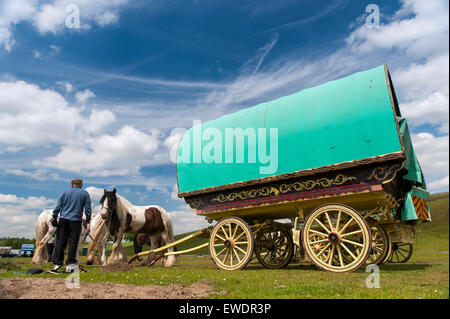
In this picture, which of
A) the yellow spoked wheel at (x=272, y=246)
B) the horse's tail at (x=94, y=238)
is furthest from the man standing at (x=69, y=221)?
the yellow spoked wheel at (x=272, y=246)

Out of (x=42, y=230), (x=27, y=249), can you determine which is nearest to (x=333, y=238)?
(x=42, y=230)

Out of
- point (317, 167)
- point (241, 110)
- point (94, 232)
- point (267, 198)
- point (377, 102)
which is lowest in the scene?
point (94, 232)

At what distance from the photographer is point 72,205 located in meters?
7.11

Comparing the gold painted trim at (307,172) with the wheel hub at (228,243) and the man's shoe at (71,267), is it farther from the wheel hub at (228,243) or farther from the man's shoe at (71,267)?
the man's shoe at (71,267)

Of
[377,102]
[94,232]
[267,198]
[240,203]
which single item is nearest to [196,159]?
[240,203]

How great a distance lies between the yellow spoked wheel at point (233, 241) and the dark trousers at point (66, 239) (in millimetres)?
3394

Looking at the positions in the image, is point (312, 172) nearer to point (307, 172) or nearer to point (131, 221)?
point (307, 172)

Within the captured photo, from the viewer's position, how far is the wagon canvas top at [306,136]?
21.5 feet

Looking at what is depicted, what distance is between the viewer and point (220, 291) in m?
4.27

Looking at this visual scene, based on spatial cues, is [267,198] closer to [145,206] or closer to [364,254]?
[364,254]

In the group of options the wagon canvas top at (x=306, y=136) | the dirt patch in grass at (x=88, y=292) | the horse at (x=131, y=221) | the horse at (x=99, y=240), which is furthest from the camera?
the horse at (x=99, y=240)

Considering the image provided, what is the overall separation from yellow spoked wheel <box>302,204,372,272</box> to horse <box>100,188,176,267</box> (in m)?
5.98

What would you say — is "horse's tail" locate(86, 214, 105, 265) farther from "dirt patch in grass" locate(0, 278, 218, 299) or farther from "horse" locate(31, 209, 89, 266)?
"dirt patch in grass" locate(0, 278, 218, 299)
